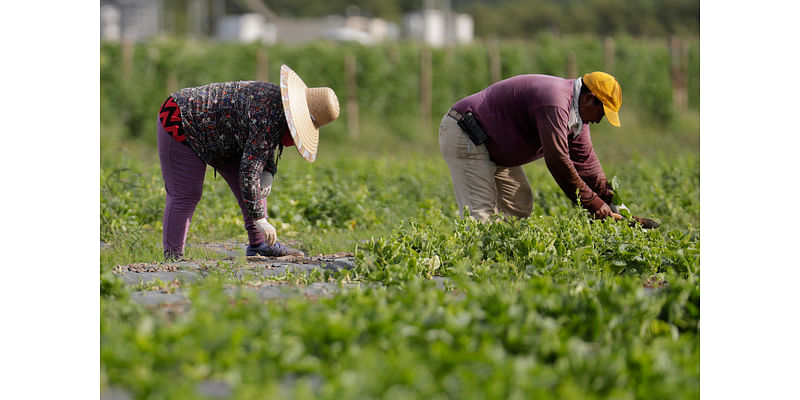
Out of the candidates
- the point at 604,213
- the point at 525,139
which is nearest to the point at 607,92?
the point at 525,139

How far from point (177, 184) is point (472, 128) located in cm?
195

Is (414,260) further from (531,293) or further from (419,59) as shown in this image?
(419,59)

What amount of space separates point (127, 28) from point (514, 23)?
104ft

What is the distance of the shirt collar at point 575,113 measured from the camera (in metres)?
4.95

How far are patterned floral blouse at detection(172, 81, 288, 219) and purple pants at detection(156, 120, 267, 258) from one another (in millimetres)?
96

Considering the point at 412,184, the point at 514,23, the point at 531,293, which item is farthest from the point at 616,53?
the point at 514,23

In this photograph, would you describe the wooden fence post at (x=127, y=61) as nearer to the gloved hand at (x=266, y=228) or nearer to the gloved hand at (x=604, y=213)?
the gloved hand at (x=266, y=228)

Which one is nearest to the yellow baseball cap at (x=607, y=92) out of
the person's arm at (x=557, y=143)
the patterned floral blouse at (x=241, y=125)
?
the person's arm at (x=557, y=143)

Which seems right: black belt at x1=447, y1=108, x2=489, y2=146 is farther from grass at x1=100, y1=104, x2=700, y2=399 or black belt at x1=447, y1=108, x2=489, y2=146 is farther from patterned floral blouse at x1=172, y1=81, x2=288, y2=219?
patterned floral blouse at x1=172, y1=81, x2=288, y2=219

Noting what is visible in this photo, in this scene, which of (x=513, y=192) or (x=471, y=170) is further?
(x=513, y=192)

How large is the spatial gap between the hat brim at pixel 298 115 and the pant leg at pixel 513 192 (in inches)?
56.3

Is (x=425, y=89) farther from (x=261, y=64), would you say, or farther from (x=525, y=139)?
(x=525, y=139)

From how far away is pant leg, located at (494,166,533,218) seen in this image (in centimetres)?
569

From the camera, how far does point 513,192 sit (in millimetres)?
5770
